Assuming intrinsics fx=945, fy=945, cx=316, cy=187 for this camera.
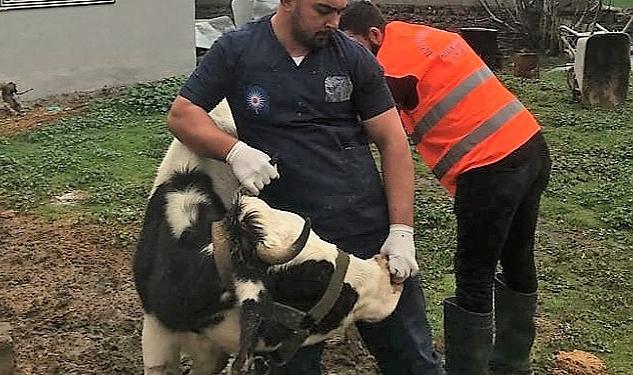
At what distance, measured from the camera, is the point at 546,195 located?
21.5 ft

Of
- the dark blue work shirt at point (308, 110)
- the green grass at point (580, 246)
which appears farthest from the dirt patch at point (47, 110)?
the dark blue work shirt at point (308, 110)

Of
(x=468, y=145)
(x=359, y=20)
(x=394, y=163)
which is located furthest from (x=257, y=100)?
(x=468, y=145)

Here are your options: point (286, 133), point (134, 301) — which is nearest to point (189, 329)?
point (286, 133)

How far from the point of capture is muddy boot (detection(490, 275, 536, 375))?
3688 mm

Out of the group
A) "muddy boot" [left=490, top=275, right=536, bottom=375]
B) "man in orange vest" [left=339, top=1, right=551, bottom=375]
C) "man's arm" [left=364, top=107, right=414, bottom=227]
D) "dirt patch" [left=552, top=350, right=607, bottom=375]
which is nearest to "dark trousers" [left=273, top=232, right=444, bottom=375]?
"man's arm" [left=364, top=107, right=414, bottom=227]

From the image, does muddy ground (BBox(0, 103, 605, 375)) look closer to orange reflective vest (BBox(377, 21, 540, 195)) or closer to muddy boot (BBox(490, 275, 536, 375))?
muddy boot (BBox(490, 275, 536, 375))

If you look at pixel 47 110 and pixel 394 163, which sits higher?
pixel 394 163

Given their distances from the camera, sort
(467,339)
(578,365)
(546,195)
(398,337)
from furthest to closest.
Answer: (546,195)
(578,365)
(467,339)
(398,337)

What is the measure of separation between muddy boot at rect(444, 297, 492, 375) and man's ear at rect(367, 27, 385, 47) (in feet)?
3.30

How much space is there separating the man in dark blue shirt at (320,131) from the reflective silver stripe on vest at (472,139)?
590 mm

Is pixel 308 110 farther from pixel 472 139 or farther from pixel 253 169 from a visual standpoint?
pixel 472 139

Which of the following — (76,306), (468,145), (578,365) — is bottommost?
(76,306)

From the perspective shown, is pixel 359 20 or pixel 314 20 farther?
pixel 359 20

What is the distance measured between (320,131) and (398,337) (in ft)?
2.18
